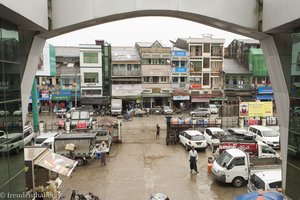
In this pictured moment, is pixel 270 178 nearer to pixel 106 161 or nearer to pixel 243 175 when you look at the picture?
pixel 243 175

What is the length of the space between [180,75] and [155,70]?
3.94 meters

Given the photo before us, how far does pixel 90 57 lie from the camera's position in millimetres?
41125

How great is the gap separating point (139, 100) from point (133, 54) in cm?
788

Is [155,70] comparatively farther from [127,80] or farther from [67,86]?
[67,86]

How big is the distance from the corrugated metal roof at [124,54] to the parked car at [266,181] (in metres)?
32.6

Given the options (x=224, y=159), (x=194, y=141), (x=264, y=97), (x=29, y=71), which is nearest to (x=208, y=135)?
(x=194, y=141)

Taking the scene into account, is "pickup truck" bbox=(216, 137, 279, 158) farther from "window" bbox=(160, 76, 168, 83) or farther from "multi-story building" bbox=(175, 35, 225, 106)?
"window" bbox=(160, 76, 168, 83)

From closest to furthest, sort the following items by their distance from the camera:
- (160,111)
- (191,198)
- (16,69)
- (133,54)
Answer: (16,69) → (191,198) → (160,111) → (133,54)

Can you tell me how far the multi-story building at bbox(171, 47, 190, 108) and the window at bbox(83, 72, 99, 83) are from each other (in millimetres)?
11528

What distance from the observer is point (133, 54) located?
4422 cm

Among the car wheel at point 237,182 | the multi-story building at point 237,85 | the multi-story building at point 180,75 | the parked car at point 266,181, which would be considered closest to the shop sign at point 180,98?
the multi-story building at point 180,75

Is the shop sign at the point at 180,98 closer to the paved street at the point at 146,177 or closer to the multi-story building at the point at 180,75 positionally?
the multi-story building at the point at 180,75

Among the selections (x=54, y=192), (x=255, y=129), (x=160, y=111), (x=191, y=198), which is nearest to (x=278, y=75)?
(x=191, y=198)

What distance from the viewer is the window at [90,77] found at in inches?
1620
